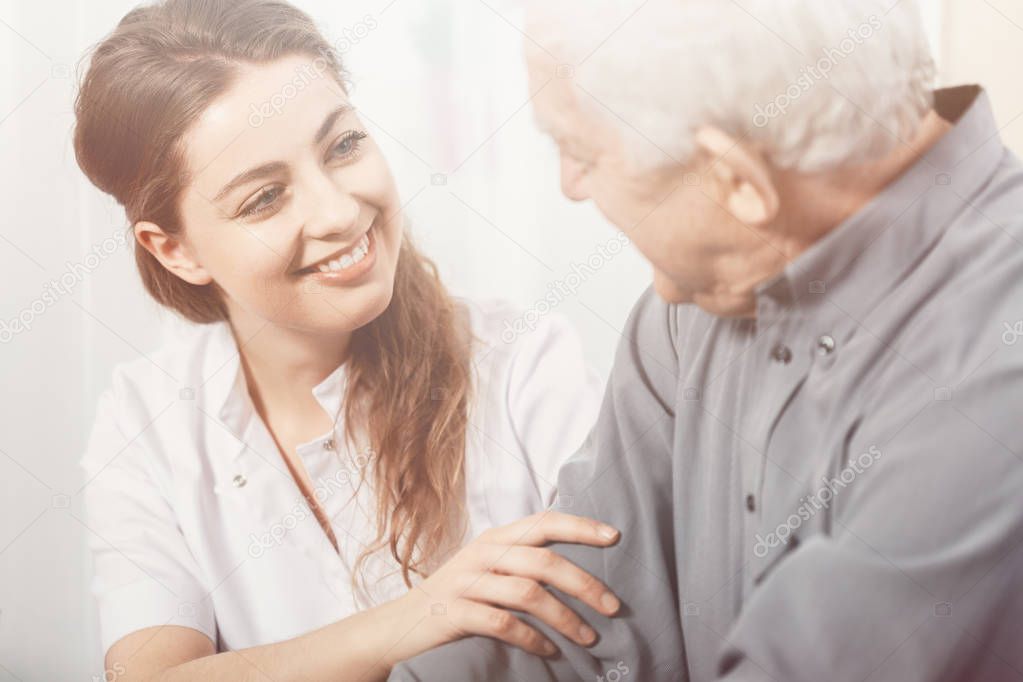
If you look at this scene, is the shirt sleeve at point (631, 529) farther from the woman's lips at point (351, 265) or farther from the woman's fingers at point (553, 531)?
the woman's lips at point (351, 265)

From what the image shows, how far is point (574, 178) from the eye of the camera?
3.47ft

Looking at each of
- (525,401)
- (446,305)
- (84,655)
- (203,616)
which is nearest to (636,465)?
(525,401)

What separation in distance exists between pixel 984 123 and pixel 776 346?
272 millimetres

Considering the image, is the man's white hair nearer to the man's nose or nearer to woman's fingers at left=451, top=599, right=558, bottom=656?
the man's nose

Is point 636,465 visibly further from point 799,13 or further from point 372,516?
point 799,13

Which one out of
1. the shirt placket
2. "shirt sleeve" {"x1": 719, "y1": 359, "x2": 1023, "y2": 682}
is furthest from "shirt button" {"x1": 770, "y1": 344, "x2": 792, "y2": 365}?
"shirt sleeve" {"x1": 719, "y1": 359, "x2": 1023, "y2": 682}

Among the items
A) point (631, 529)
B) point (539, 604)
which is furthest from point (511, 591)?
point (631, 529)

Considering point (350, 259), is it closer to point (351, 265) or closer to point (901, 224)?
point (351, 265)

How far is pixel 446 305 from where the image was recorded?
120 centimetres

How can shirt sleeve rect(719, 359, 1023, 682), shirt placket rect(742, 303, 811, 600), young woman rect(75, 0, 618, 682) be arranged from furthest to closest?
1. young woman rect(75, 0, 618, 682)
2. shirt placket rect(742, 303, 811, 600)
3. shirt sleeve rect(719, 359, 1023, 682)

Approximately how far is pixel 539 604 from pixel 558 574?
0.04 meters

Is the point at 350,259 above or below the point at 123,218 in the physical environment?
below

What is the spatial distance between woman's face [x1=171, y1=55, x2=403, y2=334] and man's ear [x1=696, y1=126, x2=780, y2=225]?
38 centimetres

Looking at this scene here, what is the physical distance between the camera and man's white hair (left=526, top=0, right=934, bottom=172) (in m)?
0.92
